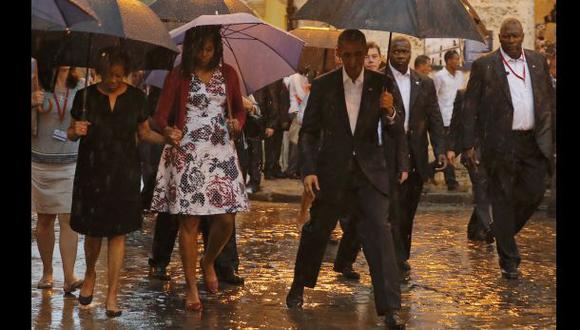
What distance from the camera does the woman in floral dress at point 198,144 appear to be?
30.8 feet

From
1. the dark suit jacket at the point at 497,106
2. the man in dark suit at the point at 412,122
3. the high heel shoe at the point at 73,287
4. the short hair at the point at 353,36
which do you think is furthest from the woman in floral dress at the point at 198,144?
the dark suit jacket at the point at 497,106

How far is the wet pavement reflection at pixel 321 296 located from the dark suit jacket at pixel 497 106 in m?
1.11

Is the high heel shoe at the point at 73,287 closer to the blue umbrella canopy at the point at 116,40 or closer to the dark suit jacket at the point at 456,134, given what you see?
A: the blue umbrella canopy at the point at 116,40

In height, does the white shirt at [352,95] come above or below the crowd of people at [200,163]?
above

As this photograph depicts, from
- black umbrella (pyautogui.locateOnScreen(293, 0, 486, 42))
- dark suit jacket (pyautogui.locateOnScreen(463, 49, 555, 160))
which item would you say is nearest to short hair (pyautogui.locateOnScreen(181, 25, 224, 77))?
black umbrella (pyautogui.locateOnScreen(293, 0, 486, 42))

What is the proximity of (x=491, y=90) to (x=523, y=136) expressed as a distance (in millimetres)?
457

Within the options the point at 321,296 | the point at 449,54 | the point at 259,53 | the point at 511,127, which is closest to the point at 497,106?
the point at 511,127

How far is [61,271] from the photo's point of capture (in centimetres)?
1095

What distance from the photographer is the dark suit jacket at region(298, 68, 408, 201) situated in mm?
8945

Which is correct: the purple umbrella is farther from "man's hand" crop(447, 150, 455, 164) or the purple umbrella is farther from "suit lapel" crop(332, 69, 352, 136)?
"man's hand" crop(447, 150, 455, 164)

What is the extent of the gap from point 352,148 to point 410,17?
0.99m

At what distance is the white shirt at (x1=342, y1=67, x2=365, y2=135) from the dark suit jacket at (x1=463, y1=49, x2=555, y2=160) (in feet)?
8.37
